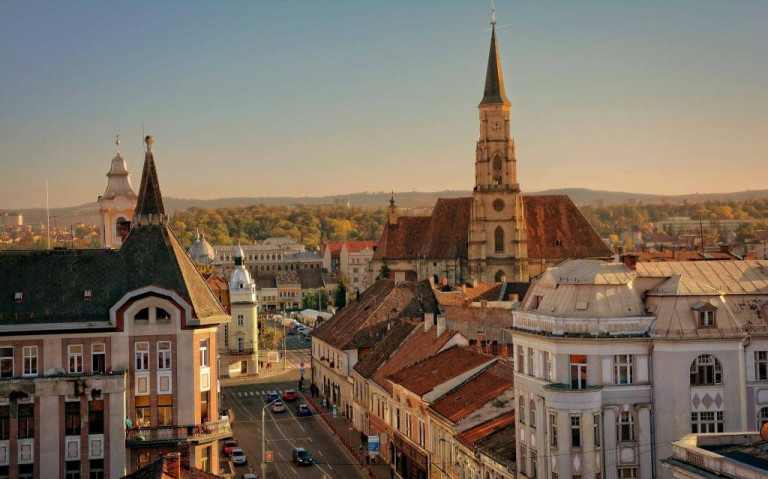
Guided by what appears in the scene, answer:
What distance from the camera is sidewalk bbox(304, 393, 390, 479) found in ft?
217

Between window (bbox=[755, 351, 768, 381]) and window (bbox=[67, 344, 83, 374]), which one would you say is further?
window (bbox=[67, 344, 83, 374])

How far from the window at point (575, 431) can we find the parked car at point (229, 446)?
33259 mm

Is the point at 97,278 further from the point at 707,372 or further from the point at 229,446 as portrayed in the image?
the point at 707,372

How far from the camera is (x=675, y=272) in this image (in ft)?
152

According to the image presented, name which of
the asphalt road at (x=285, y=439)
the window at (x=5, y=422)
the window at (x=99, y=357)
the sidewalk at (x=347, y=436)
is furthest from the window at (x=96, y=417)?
the sidewalk at (x=347, y=436)

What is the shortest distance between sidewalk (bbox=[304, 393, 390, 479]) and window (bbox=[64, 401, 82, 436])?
788 inches

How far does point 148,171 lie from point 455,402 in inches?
807

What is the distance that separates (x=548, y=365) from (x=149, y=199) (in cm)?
2401

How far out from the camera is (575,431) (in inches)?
1670

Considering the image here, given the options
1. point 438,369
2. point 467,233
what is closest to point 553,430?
point 438,369

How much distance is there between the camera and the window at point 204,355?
5306 centimetres

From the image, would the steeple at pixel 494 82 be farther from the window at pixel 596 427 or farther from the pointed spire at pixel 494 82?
the window at pixel 596 427

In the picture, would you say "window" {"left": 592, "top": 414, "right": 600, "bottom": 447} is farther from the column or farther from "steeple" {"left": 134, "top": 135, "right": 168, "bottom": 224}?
"steeple" {"left": 134, "top": 135, "right": 168, "bottom": 224}

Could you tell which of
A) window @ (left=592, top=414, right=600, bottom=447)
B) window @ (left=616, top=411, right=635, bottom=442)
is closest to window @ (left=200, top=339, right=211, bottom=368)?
window @ (left=592, top=414, right=600, bottom=447)
